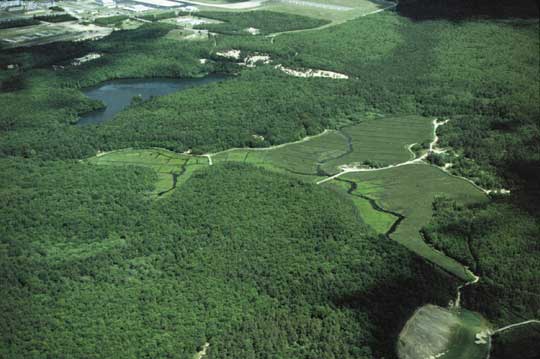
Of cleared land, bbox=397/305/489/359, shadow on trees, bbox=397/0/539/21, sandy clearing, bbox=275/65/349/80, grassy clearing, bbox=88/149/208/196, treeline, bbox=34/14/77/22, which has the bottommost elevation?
cleared land, bbox=397/305/489/359

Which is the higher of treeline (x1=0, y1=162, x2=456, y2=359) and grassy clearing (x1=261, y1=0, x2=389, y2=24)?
grassy clearing (x1=261, y1=0, x2=389, y2=24)

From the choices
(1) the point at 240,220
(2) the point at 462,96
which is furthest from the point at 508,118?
(1) the point at 240,220

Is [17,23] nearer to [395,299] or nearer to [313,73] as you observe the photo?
[313,73]

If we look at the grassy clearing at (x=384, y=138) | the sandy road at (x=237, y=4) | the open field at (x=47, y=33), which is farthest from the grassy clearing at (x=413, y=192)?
the sandy road at (x=237, y=4)

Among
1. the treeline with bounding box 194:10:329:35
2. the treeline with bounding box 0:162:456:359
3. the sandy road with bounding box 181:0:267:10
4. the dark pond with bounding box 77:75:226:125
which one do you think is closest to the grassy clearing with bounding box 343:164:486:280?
the treeline with bounding box 0:162:456:359

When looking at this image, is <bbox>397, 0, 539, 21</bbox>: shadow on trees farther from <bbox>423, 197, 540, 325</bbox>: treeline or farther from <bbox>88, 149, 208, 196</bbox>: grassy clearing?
<bbox>423, 197, 540, 325</bbox>: treeline

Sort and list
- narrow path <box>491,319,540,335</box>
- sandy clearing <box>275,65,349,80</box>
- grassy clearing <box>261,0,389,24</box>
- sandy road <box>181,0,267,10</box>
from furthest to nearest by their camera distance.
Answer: sandy road <box>181,0,267,10</box> → grassy clearing <box>261,0,389,24</box> → sandy clearing <box>275,65,349,80</box> → narrow path <box>491,319,540,335</box>

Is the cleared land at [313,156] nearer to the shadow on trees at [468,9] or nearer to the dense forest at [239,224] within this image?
the dense forest at [239,224]
